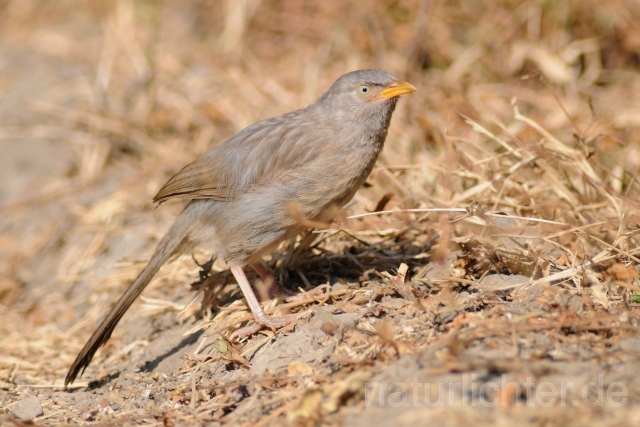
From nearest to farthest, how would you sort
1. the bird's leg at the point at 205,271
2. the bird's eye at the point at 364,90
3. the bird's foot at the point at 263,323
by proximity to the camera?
the bird's foot at the point at 263,323, the bird's eye at the point at 364,90, the bird's leg at the point at 205,271

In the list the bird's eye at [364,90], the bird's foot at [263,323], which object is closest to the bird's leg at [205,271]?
the bird's foot at [263,323]

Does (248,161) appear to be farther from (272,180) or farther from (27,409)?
(27,409)

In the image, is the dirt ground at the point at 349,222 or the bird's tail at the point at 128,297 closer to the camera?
the dirt ground at the point at 349,222

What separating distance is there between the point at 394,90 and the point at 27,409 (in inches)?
120

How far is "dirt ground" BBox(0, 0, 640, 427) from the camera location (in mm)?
3375

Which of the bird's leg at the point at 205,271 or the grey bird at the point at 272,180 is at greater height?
the grey bird at the point at 272,180

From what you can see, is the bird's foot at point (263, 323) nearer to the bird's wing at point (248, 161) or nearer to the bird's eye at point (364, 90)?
the bird's wing at point (248, 161)

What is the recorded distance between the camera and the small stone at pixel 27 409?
4.22 m

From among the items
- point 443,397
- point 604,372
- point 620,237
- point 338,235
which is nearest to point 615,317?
point 604,372

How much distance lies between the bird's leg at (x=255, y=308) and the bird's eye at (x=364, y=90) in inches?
57.2

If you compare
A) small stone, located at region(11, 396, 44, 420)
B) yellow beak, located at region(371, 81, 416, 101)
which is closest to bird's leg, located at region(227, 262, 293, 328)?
small stone, located at region(11, 396, 44, 420)

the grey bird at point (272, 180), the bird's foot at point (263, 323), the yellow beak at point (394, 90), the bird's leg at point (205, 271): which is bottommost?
the bird's foot at point (263, 323)

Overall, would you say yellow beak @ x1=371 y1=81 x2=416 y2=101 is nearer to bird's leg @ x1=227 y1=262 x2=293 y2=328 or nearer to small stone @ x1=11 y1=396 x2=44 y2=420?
bird's leg @ x1=227 y1=262 x2=293 y2=328

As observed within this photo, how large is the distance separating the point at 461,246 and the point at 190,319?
207cm
